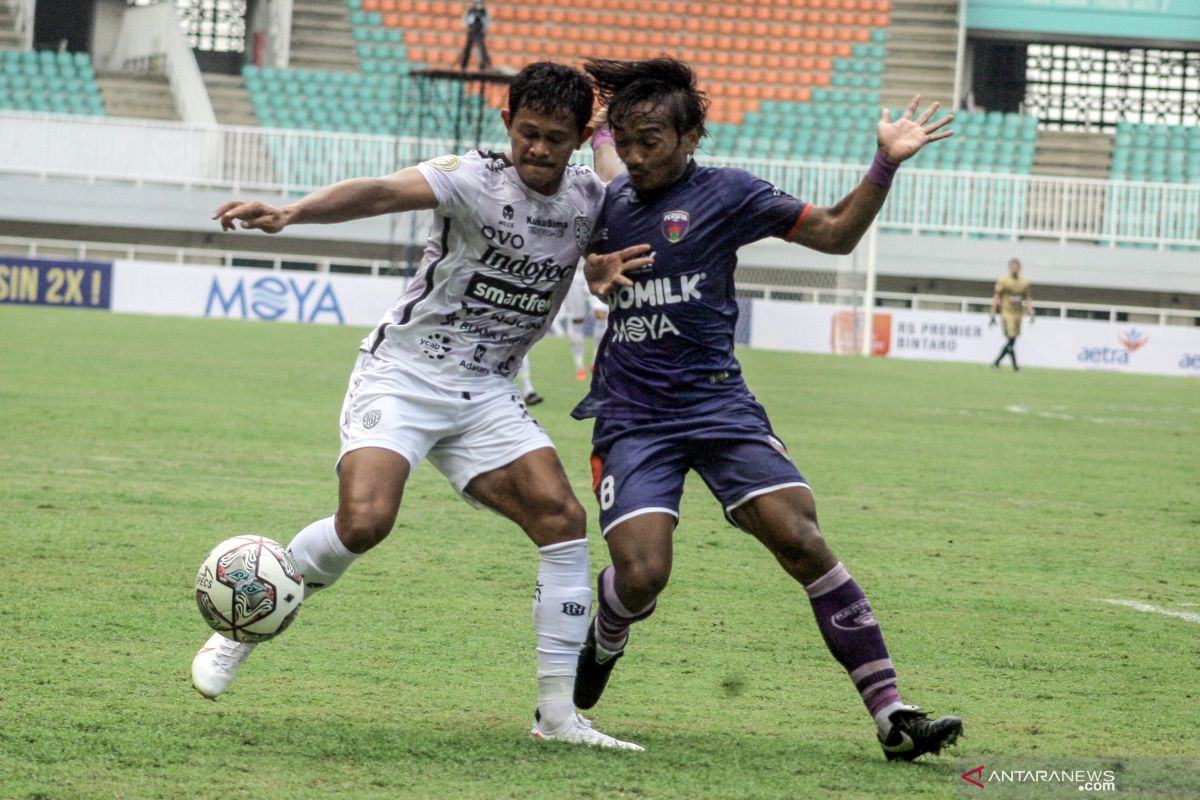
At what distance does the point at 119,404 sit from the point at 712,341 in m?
10.1

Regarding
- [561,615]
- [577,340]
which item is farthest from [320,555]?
[577,340]

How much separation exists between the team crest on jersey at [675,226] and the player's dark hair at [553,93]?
373mm

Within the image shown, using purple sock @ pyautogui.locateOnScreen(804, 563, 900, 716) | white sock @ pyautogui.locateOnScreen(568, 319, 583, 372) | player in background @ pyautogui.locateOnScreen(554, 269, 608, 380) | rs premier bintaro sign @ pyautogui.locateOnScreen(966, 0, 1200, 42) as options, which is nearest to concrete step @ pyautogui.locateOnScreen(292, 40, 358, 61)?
rs premier bintaro sign @ pyautogui.locateOnScreen(966, 0, 1200, 42)

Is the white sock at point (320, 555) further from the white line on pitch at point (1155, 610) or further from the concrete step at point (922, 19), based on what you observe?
the concrete step at point (922, 19)

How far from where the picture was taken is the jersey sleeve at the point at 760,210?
461cm

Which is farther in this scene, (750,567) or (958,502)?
(958,502)

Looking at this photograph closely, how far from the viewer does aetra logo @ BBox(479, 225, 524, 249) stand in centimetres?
467

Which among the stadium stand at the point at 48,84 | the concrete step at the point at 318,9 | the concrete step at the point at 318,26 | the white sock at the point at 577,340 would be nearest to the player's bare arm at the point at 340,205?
the white sock at the point at 577,340

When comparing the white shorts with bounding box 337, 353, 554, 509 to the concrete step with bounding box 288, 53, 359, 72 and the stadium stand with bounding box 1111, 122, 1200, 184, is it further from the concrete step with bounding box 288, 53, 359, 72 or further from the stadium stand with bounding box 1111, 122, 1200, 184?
the concrete step with bounding box 288, 53, 359, 72

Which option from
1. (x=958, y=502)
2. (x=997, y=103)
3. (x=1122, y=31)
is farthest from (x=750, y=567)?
(x=997, y=103)

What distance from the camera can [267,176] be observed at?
33.2 metres

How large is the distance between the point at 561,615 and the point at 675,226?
118 centimetres

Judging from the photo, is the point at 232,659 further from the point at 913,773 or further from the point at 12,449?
the point at 12,449

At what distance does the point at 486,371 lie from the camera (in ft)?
15.8
